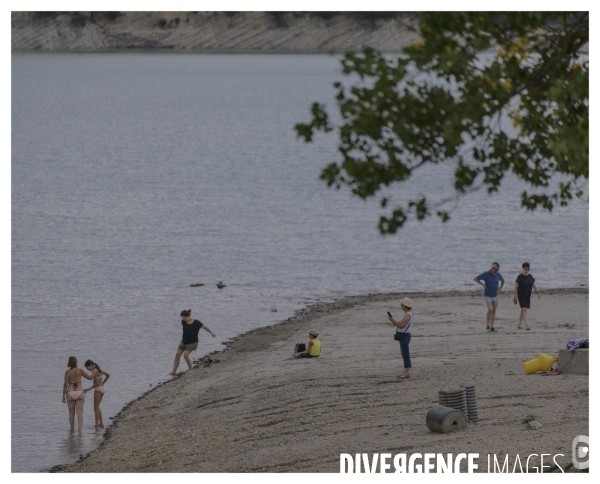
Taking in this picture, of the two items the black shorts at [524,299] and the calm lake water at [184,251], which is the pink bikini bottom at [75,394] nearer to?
the calm lake water at [184,251]

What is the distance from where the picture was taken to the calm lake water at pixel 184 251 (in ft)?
90.1

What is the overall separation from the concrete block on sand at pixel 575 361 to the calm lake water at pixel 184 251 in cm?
913

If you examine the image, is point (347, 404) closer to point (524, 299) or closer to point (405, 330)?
point (405, 330)

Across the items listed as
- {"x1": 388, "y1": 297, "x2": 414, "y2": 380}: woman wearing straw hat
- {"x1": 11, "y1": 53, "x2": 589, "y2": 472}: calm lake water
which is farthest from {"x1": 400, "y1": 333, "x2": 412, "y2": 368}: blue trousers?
{"x1": 11, "y1": 53, "x2": 589, "y2": 472}: calm lake water

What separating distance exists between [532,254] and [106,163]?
47.1m

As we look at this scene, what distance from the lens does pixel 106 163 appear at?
274 ft

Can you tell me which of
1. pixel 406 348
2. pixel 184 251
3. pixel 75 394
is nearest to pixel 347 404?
pixel 406 348

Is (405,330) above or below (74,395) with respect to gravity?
above

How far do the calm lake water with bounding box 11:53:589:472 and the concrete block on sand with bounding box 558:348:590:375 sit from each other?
913 centimetres

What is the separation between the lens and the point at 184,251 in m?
47.0

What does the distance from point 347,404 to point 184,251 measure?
3022cm

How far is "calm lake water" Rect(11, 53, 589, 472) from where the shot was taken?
27.5 metres

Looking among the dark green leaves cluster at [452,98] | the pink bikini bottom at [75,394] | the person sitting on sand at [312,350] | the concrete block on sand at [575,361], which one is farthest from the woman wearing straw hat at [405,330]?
the dark green leaves cluster at [452,98]
